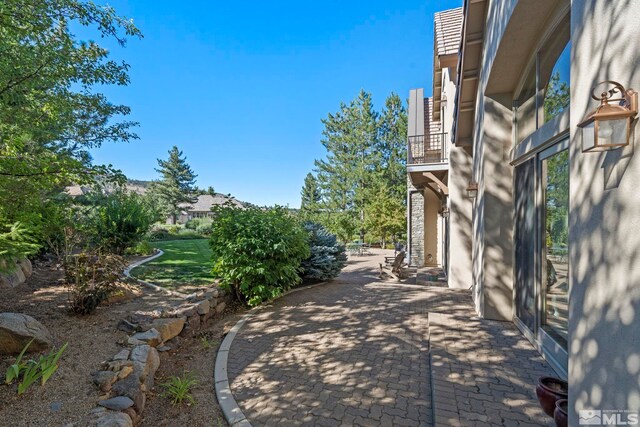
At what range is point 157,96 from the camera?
14.1 metres

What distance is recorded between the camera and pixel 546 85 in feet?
13.1

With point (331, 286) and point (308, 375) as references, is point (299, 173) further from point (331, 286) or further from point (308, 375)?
point (308, 375)

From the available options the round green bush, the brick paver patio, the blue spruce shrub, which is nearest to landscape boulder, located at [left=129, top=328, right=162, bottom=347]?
the brick paver patio

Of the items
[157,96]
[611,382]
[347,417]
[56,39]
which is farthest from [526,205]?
[157,96]

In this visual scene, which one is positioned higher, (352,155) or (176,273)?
(352,155)

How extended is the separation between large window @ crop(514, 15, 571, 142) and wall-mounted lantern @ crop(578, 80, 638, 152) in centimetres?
216

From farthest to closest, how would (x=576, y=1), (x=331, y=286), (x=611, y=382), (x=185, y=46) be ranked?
(x=185, y=46) < (x=331, y=286) < (x=576, y=1) < (x=611, y=382)

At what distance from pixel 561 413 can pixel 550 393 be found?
0.27 m

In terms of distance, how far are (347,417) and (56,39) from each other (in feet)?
21.0

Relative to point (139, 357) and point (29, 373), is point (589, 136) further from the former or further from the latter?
point (29, 373)

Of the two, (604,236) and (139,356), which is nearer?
(604,236)

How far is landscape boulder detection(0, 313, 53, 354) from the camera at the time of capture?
3.46 metres

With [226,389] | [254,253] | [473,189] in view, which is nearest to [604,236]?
[226,389]

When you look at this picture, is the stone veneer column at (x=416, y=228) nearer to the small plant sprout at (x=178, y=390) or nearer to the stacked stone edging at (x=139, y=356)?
the stacked stone edging at (x=139, y=356)
